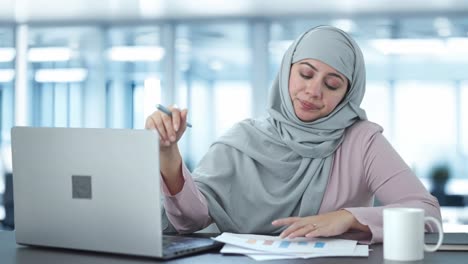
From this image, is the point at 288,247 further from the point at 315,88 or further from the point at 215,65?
the point at 215,65

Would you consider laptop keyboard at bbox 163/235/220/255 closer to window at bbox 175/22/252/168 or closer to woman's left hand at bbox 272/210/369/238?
woman's left hand at bbox 272/210/369/238

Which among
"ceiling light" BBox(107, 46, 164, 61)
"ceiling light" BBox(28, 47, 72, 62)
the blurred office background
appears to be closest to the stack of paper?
the blurred office background

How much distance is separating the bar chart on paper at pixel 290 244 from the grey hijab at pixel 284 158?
31cm

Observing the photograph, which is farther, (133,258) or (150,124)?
(150,124)

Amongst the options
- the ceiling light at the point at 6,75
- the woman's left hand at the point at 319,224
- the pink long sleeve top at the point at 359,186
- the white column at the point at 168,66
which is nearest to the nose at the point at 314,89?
the pink long sleeve top at the point at 359,186

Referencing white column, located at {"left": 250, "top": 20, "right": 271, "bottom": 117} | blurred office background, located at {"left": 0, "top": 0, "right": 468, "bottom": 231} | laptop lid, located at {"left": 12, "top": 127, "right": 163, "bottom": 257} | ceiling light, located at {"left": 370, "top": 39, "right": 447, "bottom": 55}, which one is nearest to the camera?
laptop lid, located at {"left": 12, "top": 127, "right": 163, "bottom": 257}

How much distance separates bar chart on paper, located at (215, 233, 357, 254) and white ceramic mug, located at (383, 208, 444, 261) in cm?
9

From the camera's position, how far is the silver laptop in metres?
1.38

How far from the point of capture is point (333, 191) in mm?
1924

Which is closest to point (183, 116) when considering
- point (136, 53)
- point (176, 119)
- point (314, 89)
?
point (176, 119)

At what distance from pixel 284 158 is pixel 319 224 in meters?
0.42

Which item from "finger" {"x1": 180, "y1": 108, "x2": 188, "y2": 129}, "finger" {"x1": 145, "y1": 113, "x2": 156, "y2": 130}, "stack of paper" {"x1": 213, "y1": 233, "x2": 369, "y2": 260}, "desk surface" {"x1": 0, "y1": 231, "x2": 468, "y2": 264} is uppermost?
"finger" {"x1": 180, "y1": 108, "x2": 188, "y2": 129}

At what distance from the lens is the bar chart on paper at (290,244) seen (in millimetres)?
1472

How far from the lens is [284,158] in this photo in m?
1.97
